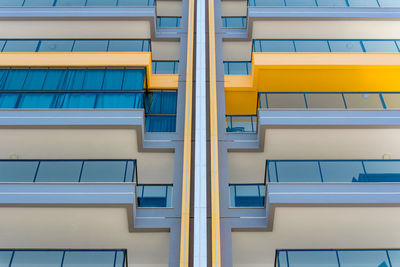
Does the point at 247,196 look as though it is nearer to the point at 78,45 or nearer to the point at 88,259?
the point at 88,259

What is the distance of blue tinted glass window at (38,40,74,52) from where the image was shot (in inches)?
872

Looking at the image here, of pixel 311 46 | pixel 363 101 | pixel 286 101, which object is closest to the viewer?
pixel 286 101

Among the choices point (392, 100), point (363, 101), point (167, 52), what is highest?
point (167, 52)

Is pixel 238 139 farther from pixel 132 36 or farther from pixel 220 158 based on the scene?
pixel 132 36

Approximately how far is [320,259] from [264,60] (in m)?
10.1

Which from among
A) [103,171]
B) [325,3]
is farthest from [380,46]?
[103,171]

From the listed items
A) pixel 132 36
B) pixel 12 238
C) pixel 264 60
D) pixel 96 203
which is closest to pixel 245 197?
pixel 96 203

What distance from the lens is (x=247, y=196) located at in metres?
16.5

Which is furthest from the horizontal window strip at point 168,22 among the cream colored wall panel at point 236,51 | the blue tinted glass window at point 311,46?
the blue tinted glass window at point 311,46

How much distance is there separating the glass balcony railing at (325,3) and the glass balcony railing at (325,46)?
156 inches

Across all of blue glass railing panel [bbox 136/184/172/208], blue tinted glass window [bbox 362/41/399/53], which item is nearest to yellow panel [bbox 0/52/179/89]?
blue glass railing panel [bbox 136/184/172/208]

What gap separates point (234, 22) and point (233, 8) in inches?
78.9

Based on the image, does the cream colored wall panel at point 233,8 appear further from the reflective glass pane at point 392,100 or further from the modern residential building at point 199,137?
the reflective glass pane at point 392,100

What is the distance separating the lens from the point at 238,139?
18797 millimetres
